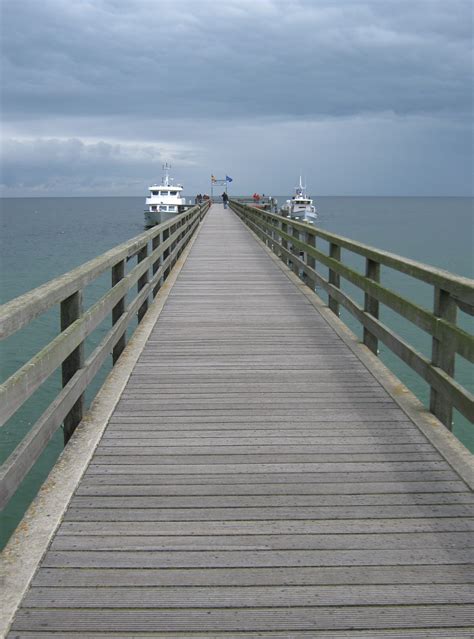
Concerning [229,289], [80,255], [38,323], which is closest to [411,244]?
[80,255]

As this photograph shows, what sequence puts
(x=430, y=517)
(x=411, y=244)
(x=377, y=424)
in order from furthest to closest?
1. (x=411, y=244)
2. (x=377, y=424)
3. (x=430, y=517)

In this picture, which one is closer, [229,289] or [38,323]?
[229,289]

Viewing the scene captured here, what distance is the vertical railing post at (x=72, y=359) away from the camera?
452 centimetres

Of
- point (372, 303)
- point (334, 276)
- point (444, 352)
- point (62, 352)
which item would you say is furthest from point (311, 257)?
point (62, 352)

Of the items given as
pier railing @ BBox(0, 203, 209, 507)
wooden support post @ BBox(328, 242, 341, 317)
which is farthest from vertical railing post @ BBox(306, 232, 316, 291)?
pier railing @ BBox(0, 203, 209, 507)

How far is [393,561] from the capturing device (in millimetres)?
3008

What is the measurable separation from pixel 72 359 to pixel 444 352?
7.63 ft

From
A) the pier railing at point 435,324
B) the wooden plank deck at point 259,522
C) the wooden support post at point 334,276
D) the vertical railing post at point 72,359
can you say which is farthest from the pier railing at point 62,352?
the wooden support post at point 334,276

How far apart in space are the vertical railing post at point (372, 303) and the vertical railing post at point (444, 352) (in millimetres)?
1676

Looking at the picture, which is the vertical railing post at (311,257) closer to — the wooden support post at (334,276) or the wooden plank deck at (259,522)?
the wooden support post at (334,276)

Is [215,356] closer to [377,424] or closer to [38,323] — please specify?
[377,424]

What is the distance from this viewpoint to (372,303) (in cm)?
647

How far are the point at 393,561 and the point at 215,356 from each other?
3.77 m

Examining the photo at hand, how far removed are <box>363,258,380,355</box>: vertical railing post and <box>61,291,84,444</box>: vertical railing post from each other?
2.74 metres
